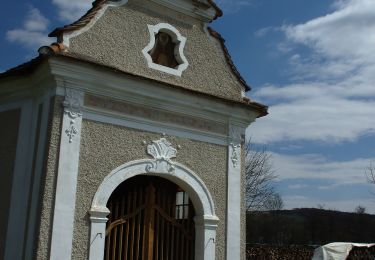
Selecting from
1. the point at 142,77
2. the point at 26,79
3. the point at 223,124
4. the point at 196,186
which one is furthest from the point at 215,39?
the point at 26,79

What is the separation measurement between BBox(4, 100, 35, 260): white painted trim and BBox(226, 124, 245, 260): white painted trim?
3.60 metres

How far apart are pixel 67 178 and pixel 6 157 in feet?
4.65

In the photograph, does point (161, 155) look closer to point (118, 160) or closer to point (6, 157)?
point (118, 160)

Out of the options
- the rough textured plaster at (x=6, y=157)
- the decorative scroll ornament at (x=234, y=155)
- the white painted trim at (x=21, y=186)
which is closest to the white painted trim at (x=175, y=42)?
the decorative scroll ornament at (x=234, y=155)

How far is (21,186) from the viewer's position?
7.56 meters

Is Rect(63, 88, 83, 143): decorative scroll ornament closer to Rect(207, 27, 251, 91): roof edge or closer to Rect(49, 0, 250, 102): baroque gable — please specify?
Rect(49, 0, 250, 102): baroque gable

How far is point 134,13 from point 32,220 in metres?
3.88

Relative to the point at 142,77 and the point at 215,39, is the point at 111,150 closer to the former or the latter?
the point at 142,77

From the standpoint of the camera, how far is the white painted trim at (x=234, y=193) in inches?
354

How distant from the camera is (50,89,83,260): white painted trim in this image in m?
7.04

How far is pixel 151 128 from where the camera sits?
328 inches

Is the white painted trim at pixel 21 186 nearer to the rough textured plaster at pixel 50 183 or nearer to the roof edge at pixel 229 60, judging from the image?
the rough textured plaster at pixel 50 183

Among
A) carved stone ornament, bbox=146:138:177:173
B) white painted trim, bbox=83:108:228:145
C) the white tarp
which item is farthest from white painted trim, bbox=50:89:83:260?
the white tarp

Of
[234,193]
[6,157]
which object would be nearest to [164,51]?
[234,193]
